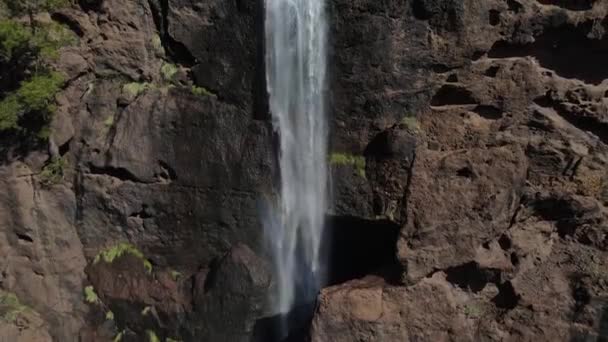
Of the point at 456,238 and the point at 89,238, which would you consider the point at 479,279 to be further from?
the point at 89,238

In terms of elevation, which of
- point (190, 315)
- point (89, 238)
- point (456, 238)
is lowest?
point (190, 315)

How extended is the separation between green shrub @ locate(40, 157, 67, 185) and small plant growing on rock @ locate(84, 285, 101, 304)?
2295 millimetres

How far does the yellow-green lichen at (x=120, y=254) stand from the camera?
12.9m

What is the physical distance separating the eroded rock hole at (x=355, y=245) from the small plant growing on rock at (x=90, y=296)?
195 inches

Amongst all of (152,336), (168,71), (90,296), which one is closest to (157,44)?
(168,71)

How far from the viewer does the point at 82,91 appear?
12922mm

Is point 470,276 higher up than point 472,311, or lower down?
higher up

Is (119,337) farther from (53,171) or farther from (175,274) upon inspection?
(53,171)

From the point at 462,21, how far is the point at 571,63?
2341 millimetres

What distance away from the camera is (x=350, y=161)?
14078 millimetres

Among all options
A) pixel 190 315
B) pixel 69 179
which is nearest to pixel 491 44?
pixel 190 315

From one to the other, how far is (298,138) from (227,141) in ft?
5.33

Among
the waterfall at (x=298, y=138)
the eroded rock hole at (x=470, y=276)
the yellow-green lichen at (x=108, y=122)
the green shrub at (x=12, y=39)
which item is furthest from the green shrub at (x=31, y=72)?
the eroded rock hole at (x=470, y=276)

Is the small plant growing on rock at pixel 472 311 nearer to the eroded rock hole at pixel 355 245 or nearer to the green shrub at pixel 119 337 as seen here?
the eroded rock hole at pixel 355 245
